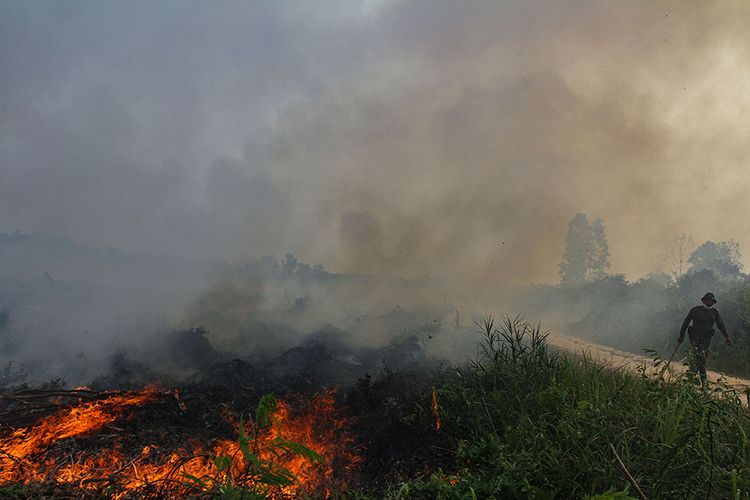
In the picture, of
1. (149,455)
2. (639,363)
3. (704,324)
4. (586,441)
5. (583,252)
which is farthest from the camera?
(583,252)

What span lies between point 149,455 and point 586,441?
252 inches

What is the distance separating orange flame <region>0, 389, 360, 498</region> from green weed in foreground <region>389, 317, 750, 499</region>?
149cm

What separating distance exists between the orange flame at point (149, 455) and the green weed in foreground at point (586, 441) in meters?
1.49

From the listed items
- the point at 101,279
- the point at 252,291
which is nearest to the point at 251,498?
the point at 252,291

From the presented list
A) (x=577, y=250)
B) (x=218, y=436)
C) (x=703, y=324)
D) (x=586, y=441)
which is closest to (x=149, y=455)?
(x=218, y=436)

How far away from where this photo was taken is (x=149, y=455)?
5.64 metres

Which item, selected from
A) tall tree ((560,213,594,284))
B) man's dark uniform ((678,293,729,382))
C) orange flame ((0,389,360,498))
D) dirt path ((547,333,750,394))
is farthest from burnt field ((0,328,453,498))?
tall tree ((560,213,594,284))

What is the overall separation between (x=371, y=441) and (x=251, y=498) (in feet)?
10.8

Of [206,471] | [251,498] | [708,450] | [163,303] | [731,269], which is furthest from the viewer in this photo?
[731,269]

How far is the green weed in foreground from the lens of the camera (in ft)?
13.1

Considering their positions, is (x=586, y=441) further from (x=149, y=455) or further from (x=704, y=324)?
(x=704, y=324)

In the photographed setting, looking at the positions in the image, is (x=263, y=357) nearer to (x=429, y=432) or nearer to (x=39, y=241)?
(x=429, y=432)

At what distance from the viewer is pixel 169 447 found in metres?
6.08

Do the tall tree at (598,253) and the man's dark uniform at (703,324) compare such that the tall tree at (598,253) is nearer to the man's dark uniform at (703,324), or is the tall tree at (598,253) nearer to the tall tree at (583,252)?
the tall tree at (583,252)
